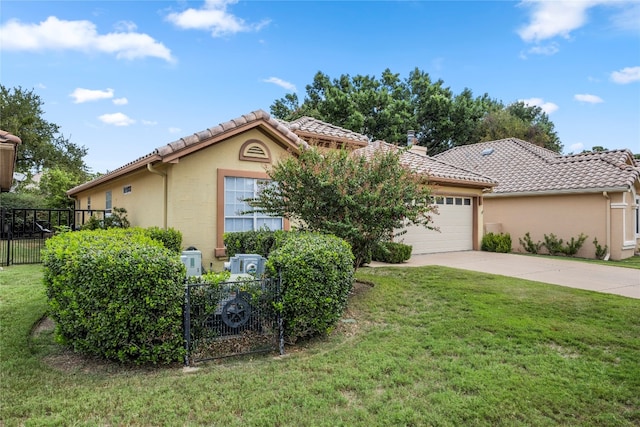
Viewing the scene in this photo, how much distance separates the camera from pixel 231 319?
4.82m

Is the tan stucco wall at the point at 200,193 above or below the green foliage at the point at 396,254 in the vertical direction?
above

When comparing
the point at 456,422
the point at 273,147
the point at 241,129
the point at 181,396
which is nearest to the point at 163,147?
the point at 241,129

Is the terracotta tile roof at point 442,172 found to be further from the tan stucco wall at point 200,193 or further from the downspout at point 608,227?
the tan stucco wall at point 200,193

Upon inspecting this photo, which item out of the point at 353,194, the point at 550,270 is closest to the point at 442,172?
the point at 550,270

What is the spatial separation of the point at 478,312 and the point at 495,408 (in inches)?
124

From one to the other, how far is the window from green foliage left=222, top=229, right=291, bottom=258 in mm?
624

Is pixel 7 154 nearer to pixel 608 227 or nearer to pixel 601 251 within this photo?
pixel 601 251

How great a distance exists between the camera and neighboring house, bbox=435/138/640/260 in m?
14.7

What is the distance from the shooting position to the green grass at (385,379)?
327cm

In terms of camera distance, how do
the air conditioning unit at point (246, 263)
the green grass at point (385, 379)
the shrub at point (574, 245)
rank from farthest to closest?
the shrub at point (574, 245) → the air conditioning unit at point (246, 263) → the green grass at point (385, 379)

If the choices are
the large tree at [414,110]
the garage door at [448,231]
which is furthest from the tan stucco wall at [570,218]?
the large tree at [414,110]

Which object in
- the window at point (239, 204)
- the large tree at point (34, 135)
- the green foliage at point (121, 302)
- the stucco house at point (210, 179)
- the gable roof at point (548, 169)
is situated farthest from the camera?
the large tree at point (34, 135)

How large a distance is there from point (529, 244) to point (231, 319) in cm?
1561

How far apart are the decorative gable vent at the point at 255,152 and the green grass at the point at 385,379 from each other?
216 inches
